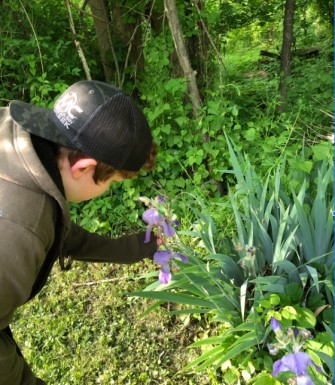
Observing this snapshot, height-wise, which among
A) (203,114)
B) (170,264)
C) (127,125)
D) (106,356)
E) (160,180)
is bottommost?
(106,356)

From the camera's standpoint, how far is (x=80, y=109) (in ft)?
4.31

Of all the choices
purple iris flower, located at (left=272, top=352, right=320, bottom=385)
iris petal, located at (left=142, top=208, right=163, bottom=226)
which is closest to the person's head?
iris petal, located at (left=142, top=208, right=163, bottom=226)

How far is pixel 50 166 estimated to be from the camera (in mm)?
1307

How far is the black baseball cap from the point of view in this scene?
1.30 metres

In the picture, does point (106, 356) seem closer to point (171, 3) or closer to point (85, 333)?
point (85, 333)

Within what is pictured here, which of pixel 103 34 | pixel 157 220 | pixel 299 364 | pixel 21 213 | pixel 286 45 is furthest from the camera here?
pixel 286 45

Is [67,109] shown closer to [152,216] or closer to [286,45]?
[152,216]

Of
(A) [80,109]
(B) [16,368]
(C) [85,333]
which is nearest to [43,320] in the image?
(C) [85,333]

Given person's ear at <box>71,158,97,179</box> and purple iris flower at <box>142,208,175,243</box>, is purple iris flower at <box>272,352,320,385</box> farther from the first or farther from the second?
person's ear at <box>71,158,97,179</box>

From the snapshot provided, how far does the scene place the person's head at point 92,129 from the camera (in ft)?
4.29

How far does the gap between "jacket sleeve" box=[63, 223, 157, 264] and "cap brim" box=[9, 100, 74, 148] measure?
1.97ft

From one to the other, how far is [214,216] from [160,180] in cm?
70

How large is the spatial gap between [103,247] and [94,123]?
0.72 m

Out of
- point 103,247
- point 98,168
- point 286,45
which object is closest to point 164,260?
point 98,168
